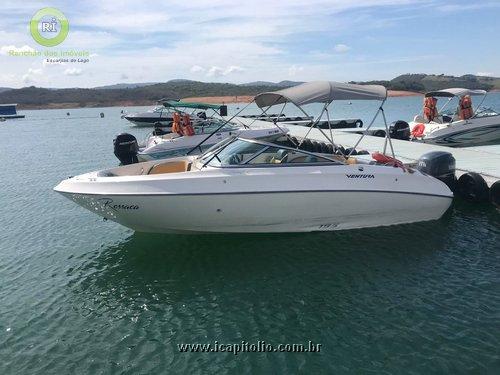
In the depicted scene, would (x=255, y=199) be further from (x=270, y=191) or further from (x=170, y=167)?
(x=170, y=167)

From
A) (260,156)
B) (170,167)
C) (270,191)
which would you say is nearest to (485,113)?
(260,156)

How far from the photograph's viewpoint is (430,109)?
20.1 metres

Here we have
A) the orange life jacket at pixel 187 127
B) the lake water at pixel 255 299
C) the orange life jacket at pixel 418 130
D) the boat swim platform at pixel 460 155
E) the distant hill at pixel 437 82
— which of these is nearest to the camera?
the lake water at pixel 255 299

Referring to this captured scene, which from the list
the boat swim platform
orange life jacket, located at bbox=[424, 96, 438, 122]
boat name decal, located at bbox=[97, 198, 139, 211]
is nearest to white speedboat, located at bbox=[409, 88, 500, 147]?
orange life jacket, located at bbox=[424, 96, 438, 122]

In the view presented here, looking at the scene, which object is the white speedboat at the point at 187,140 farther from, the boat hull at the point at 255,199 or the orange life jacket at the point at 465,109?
the boat hull at the point at 255,199

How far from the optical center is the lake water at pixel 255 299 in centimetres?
511

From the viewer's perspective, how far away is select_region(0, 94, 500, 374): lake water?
511 centimetres

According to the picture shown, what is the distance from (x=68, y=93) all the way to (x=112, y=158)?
129642 millimetres

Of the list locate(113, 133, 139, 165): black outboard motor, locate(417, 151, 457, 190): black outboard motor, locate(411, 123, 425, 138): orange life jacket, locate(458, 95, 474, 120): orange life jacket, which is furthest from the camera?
locate(411, 123, 425, 138): orange life jacket

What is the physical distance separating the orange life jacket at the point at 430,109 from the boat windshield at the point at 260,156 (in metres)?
13.9

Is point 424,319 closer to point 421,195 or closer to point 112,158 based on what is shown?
point 421,195

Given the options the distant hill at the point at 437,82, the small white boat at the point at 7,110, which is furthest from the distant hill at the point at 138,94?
the small white boat at the point at 7,110

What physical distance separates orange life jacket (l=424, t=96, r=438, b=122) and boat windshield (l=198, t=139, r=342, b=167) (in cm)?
1390

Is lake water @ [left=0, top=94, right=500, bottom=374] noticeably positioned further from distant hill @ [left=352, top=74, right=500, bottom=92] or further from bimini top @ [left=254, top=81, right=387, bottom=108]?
distant hill @ [left=352, top=74, right=500, bottom=92]
